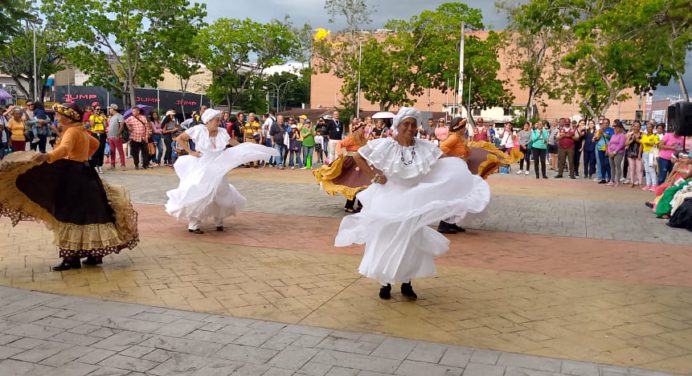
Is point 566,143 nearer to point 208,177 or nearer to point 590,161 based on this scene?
point 590,161

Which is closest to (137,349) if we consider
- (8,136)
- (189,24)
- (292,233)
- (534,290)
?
(534,290)

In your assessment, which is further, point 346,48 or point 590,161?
point 346,48

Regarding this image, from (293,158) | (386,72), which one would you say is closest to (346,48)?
(386,72)

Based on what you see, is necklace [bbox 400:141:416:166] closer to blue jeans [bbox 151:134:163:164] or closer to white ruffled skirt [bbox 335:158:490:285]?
white ruffled skirt [bbox 335:158:490:285]

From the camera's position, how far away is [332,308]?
17.7ft

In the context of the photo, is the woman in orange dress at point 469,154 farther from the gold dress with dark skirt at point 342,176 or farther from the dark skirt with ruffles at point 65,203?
the dark skirt with ruffles at point 65,203

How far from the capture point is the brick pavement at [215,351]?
159 inches

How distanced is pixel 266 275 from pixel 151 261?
57.3 inches

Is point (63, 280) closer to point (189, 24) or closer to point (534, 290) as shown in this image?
point (534, 290)

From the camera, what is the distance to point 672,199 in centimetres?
1100

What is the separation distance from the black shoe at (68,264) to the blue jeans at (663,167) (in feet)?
45.5

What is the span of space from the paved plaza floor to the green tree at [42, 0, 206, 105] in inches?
1084

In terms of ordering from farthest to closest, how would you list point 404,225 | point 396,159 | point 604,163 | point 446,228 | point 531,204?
1. point 604,163
2. point 531,204
3. point 446,228
4. point 396,159
5. point 404,225

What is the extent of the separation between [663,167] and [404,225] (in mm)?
12507
